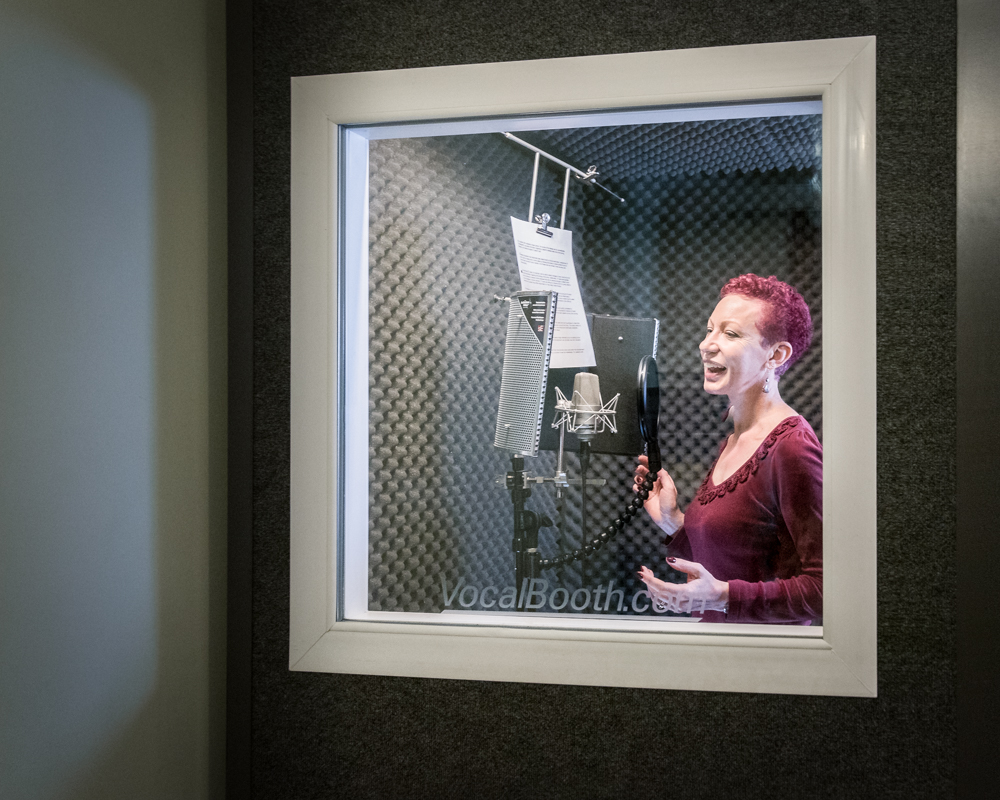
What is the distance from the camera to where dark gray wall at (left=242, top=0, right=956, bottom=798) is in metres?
0.90

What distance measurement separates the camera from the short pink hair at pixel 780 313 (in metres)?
0.91

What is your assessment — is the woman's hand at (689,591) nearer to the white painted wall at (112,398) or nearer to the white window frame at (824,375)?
the white window frame at (824,375)

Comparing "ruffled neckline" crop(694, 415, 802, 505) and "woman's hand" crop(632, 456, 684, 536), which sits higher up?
"ruffled neckline" crop(694, 415, 802, 505)

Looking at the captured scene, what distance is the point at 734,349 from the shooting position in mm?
917

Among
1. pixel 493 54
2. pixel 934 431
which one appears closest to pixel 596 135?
pixel 493 54

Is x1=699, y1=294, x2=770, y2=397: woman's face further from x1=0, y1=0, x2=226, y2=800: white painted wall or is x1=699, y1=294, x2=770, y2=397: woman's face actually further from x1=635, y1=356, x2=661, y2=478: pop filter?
x1=0, y1=0, x2=226, y2=800: white painted wall

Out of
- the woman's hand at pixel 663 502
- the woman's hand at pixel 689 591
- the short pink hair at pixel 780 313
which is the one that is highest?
the short pink hair at pixel 780 313

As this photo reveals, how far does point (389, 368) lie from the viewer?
0.99 metres

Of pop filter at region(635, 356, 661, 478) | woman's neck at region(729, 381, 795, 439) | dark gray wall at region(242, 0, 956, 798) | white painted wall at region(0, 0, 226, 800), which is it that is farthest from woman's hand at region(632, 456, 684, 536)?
white painted wall at region(0, 0, 226, 800)

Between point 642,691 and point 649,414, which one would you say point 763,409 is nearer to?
point 649,414

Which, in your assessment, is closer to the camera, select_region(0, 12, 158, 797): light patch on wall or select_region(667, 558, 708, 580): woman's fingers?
select_region(0, 12, 158, 797): light patch on wall

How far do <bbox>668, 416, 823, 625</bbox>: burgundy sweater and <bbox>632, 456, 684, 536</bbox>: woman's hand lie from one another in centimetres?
5

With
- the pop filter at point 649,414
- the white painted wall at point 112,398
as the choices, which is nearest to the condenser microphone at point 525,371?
the pop filter at point 649,414

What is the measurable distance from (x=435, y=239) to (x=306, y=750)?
0.76 m
